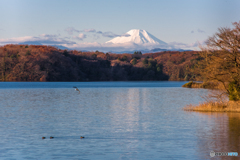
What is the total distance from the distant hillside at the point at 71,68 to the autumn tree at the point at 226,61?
344ft

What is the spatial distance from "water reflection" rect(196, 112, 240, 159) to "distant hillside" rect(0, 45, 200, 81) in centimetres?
10836

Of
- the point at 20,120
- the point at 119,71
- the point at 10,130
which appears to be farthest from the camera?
the point at 119,71

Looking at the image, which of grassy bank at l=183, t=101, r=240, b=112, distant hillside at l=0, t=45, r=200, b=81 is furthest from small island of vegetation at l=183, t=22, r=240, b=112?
distant hillside at l=0, t=45, r=200, b=81

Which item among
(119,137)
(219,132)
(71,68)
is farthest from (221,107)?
(71,68)

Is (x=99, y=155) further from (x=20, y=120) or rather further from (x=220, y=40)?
(x=220, y=40)

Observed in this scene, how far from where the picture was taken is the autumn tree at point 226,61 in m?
28.7

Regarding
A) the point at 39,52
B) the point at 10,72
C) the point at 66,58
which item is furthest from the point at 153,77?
the point at 10,72

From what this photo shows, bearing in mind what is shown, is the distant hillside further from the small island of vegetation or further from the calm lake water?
Answer: the calm lake water

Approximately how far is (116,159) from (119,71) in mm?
166976

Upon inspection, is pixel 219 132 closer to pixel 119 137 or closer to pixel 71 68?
pixel 119 137

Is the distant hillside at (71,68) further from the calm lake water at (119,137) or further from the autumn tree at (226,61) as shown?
the calm lake water at (119,137)

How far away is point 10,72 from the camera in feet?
497

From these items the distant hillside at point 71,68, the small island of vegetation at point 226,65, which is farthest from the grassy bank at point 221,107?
the distant hillside at point 71,68

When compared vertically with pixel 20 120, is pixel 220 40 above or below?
above
